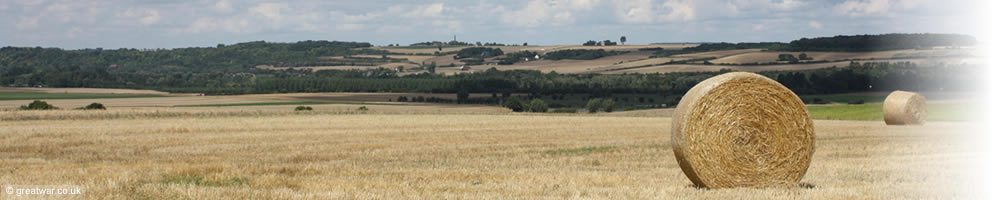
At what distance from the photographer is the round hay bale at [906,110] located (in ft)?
105

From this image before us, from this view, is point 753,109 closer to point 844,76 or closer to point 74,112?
point 74,112

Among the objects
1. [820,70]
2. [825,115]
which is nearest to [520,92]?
[820,70]

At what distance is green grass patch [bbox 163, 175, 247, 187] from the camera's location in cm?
1101

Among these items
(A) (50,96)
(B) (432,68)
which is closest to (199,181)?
(A) (50,96)

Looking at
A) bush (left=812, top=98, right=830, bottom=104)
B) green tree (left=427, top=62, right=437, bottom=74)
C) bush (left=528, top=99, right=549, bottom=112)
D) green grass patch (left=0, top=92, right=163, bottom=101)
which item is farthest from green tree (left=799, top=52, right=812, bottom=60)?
green grass patch (left=0, top=92, right=163, bottom=101)

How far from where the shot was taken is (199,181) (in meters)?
11.3

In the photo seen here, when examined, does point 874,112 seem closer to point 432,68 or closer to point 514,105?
point 514,105

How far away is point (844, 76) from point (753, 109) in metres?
58.2

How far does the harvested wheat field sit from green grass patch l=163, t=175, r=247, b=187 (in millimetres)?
35

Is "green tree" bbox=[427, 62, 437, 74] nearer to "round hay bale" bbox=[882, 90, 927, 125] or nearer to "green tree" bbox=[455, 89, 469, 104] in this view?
"green tree" bbox=[455, 89, 469, 104]

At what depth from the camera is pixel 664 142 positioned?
941 inches

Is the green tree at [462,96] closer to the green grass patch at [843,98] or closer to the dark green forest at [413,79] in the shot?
the dark green forest at [413,79]

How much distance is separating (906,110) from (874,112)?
1056cm

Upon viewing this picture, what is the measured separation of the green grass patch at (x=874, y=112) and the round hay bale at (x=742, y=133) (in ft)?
86.5
